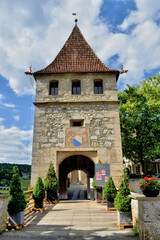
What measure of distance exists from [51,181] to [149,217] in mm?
6802

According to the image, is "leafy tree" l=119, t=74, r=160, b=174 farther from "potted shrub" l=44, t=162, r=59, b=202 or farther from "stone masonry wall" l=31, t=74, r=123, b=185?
"potted shrub" l=44, t=162, r=59, b=202

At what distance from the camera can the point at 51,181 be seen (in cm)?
1038

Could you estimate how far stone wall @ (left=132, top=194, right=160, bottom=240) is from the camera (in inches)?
176

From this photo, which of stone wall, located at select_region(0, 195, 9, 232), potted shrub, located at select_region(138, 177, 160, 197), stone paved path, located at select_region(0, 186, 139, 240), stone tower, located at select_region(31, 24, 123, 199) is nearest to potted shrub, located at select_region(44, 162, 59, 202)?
stone tower, located at select_region(31, 24, 123, 199)

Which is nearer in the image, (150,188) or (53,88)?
(150,188)

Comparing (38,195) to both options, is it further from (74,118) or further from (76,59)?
(76,59)

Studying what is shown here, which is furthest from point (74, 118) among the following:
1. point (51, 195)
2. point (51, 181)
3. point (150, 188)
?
point (150, 188)

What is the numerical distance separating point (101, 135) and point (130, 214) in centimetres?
652

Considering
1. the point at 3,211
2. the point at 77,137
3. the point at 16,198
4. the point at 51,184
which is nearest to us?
the point at 3,211

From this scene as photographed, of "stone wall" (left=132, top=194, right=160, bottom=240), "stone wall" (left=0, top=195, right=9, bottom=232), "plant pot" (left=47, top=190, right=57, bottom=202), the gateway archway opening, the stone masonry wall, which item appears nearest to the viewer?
"stone wall" (left=132, top=194, right=160, bottom=240)

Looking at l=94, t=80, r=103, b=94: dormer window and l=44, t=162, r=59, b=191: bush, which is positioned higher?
l=94, t=80, r=103, b=94: dormer window

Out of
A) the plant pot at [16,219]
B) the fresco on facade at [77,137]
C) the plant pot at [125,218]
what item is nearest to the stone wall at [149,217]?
the plant pot at [125,218]

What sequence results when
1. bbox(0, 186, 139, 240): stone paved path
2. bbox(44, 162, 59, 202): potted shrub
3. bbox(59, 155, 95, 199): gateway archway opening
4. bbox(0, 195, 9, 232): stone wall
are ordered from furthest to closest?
1. bbox(59, 155, 95, 199): gateway archway opening
2. bbox(44, 162, 59, 202): potted shrub
3. bbox(0, 195, 9, 232): stone wall
4. bbox(0, 186, 139, 240): stone paved path

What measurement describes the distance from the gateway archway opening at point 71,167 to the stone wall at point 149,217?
9932 mm
